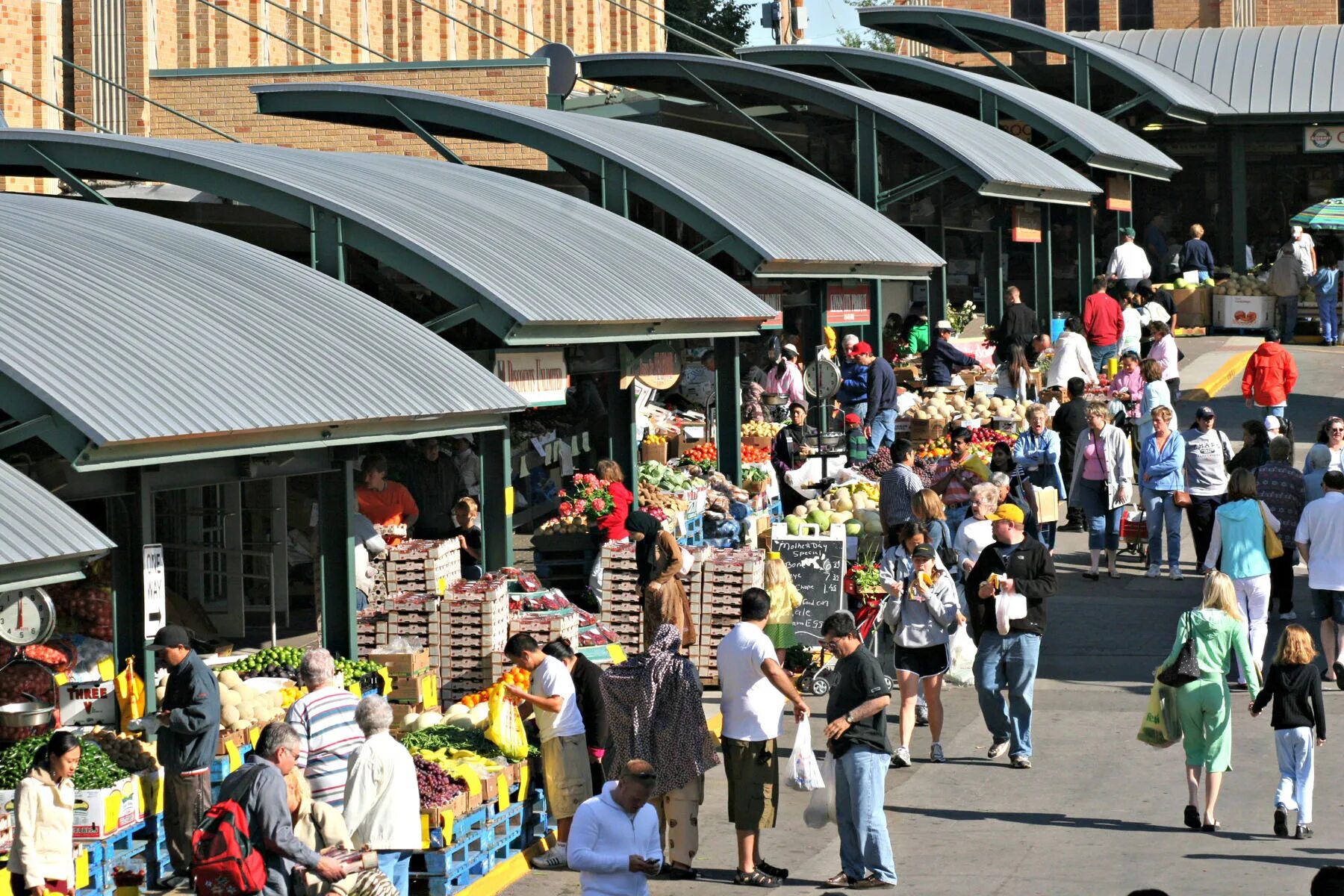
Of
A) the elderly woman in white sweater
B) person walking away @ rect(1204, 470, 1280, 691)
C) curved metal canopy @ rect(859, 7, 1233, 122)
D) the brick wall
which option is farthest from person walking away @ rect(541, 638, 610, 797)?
curved metal canopy @ rect(859, 7, 1233, 122)

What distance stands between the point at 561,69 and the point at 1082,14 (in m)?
30.4

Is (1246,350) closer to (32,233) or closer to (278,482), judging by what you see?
(278,482)

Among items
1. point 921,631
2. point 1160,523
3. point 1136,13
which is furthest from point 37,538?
point 1136,13

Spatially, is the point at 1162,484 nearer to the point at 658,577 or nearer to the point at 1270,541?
the point at 1270,541

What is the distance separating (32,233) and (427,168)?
22.3 feet

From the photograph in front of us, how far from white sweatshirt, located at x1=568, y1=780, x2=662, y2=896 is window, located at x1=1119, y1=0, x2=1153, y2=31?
49525 millimetres

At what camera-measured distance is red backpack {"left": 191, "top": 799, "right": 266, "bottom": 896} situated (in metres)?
9.05

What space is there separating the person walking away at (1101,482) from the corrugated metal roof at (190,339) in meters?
6.12

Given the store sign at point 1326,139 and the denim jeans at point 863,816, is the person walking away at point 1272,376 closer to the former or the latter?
the denim jeans at point 863,816

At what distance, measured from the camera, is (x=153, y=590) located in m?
12.4

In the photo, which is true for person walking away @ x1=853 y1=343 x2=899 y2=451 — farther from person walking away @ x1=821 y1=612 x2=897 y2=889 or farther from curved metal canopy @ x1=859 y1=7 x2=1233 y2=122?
curved metal canopy @ x1=859 y1=7 x2=1233 y2=122

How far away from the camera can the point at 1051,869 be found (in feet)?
37.3

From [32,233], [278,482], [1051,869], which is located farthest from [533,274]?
[1051,869]

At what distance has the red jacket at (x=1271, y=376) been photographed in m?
22.5
